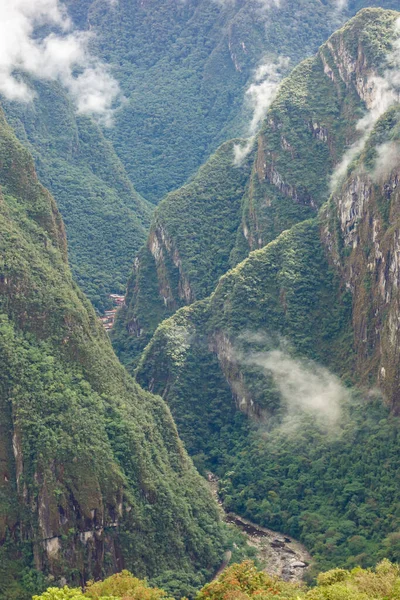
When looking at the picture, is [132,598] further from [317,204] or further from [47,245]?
[317,204]

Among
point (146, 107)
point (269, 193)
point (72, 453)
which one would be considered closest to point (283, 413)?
point (72, 453)

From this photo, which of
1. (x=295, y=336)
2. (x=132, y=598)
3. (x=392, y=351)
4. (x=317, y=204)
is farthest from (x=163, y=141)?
(x=132, y=598)

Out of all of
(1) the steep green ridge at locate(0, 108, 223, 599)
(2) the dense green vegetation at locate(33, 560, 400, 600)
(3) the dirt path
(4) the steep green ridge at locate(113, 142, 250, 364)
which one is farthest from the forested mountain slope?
(2) the dense green vegetation at locate(33, 560, 400, 600)

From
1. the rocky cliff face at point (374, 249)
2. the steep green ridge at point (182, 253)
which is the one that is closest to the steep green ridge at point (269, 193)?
the steep green ridge at point (182, 253)

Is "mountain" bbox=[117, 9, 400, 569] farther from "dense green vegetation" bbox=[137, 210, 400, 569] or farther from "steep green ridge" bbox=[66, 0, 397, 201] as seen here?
"steep green ridge" bbox=[66, 0, 397, 201]

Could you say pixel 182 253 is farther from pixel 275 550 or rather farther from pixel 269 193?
pixel 275 550

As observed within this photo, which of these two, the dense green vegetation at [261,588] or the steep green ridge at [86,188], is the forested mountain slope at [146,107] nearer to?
the steep green ridge at [86,188]
